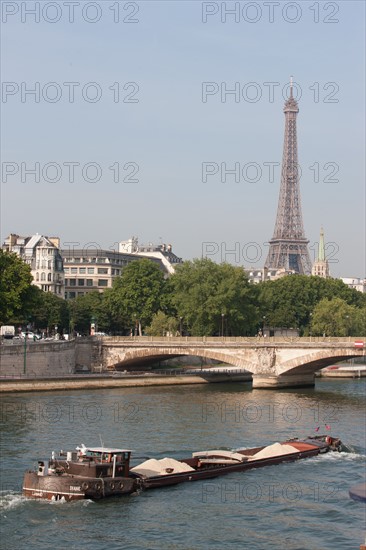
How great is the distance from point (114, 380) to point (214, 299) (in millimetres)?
→ 26970

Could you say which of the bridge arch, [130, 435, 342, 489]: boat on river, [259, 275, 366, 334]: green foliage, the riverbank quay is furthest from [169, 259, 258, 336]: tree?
[130, 435, 342, 489]: boat on river

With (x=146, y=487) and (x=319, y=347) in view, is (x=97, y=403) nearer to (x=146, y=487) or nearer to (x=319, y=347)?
(x=319, y=347)

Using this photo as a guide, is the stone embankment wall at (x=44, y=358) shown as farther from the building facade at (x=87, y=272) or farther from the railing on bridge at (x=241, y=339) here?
the building facade at (x=87, y=272)

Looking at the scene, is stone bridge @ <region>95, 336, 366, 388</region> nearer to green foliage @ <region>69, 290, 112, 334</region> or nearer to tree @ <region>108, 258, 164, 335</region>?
tree @ <region>108, 258, 164, 335</region>

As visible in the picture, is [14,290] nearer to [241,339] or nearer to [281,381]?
[241,339]

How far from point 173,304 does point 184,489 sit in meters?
82.6

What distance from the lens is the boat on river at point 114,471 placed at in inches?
1617

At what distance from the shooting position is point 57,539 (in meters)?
35.8

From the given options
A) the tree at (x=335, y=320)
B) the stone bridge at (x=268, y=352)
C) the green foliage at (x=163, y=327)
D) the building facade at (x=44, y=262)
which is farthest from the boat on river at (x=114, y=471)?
the building facade at (x=44, y=262)

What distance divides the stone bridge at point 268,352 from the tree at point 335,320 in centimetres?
3682

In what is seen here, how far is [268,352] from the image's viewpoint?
9125 centimetres

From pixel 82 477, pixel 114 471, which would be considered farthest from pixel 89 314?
pixel 82 477

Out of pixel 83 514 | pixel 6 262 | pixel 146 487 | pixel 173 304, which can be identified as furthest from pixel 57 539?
pixel 173 304

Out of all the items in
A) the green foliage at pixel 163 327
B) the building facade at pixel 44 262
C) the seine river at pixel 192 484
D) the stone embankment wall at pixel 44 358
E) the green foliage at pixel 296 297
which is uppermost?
the building facade at pixel 44 262
